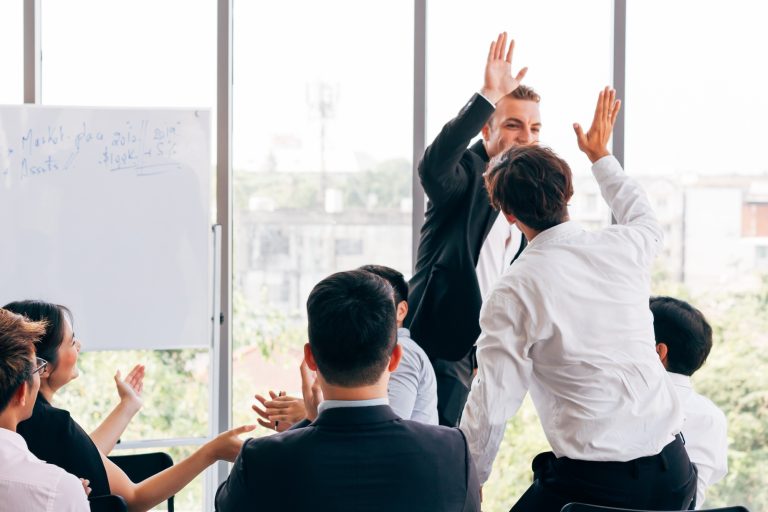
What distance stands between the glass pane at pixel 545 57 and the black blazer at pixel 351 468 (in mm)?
2474

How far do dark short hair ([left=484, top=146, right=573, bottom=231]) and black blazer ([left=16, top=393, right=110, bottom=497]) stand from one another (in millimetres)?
1115

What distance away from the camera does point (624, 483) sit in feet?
6.31

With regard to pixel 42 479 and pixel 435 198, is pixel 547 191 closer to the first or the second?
pixel 435 198

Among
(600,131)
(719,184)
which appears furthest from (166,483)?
(719,184)

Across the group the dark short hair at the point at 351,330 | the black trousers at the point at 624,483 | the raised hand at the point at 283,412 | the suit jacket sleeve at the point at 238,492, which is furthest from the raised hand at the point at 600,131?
the suit jacket sleeve at the point at 238,492

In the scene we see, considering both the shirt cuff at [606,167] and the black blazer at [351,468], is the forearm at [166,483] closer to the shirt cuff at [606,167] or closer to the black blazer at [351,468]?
the black blazer at [351,468]

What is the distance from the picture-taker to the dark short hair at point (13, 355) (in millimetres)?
1729

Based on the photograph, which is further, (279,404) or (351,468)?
(279,404)

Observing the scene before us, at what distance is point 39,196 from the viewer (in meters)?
3.56

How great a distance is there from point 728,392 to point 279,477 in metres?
2.89

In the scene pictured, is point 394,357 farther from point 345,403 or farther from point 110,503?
point 110,503

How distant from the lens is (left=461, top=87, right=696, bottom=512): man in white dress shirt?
6.25 feet

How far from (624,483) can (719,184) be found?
2.26 m

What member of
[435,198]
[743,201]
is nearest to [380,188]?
[435,198]
